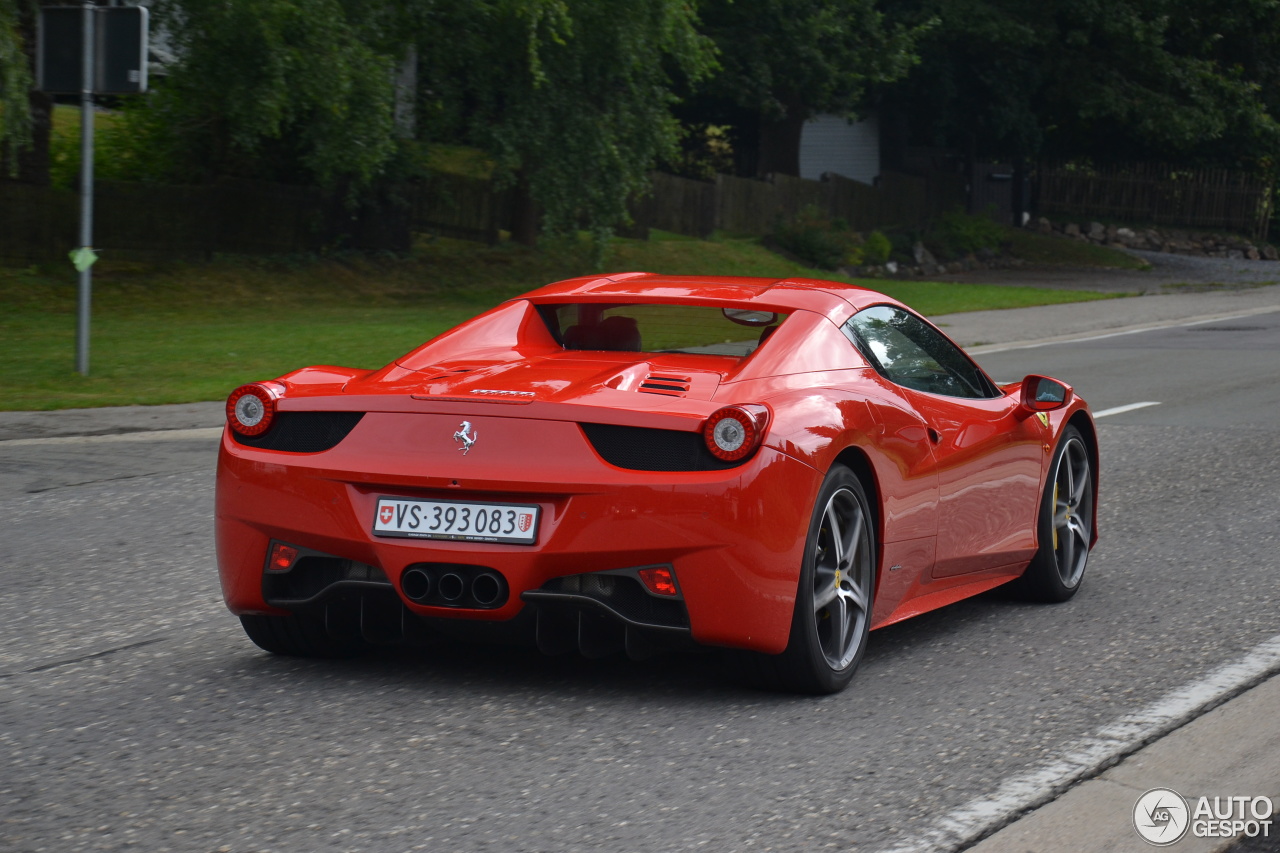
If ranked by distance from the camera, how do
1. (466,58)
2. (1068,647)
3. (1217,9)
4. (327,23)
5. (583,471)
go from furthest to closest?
(1217,9), (466,58), (327,23), (1068,647), (583,471)

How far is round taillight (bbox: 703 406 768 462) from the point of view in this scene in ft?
15.0

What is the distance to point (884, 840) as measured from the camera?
12.2ft

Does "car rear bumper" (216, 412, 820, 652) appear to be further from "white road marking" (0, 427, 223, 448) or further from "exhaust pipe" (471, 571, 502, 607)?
"white road marking" (0, 427, 223, 448)

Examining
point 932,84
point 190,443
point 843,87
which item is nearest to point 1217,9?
point 932,84

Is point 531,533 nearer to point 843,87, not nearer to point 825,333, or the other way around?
point 825,333

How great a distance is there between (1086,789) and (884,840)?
68 centimetres

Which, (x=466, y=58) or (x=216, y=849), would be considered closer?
(x=216, y=849)

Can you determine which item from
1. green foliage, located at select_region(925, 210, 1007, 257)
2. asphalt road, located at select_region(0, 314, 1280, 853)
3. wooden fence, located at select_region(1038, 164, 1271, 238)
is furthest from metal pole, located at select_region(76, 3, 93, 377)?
wooden fence, located at select_region(1038, 164, 1271, 238)

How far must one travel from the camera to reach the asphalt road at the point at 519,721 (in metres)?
3.78

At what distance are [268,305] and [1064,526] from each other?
18571 mm

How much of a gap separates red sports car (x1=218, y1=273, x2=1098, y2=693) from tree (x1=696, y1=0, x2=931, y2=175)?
103ft

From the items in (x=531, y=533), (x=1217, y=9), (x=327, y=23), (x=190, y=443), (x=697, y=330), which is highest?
(x=1217, y=9)

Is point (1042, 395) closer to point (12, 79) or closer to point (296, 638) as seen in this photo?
point (296, 638)
